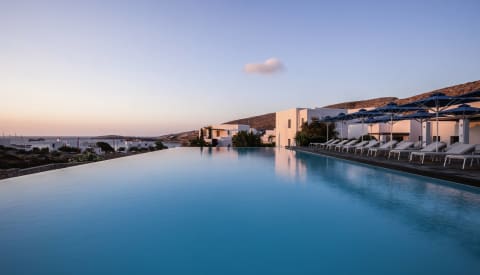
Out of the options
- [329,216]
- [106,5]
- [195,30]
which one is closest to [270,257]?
[329,216]

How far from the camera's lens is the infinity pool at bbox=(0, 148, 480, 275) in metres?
2.43

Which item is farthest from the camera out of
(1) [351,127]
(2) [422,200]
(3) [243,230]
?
(1) [351,127]

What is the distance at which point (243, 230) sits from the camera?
10.9 ft

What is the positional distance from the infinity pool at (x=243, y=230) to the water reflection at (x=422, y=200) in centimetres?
2

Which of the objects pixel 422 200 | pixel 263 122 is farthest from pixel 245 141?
pixel 263 122

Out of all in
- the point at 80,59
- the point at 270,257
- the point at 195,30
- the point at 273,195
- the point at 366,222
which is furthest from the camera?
the point at 195,30

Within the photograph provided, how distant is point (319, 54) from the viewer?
620 inches

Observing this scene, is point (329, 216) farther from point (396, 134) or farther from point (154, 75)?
point (396, 134)

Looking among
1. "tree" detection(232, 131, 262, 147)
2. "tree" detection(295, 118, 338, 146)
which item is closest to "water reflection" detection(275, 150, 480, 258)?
"tree" detection(295, 118, 338, 146)

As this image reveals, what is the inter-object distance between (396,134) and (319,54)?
48.4 feet

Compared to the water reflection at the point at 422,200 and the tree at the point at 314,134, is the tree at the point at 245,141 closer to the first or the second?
the tree at the point at 314,134

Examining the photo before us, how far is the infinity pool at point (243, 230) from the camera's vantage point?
2.43 m

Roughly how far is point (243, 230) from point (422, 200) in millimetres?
3312

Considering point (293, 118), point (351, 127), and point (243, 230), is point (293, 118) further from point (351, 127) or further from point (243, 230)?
point (243, 230)
